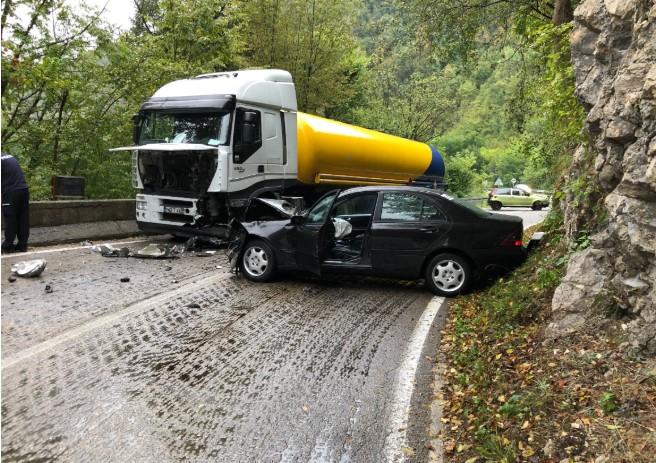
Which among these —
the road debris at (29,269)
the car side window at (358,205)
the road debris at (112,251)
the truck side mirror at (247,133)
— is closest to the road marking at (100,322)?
the road debris at (29,269)

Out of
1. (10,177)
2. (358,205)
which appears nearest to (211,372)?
(358,205)

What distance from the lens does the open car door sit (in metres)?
7.65

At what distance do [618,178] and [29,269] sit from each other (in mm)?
7608

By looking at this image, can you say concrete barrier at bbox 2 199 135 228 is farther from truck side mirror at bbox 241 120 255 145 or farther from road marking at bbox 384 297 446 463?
road marking at bbox 384 297 446 463

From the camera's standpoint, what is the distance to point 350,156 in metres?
13.8

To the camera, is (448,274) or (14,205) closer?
(448,274)

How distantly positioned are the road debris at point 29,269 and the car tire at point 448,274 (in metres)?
5.64

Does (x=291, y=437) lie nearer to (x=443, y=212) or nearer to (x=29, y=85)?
(x=443, y=212)

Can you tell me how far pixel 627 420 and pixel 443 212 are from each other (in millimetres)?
4472

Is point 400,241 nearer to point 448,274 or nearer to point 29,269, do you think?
point 448,274

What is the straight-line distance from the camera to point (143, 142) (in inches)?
438

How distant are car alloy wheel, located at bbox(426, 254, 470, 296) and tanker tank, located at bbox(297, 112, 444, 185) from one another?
575cm

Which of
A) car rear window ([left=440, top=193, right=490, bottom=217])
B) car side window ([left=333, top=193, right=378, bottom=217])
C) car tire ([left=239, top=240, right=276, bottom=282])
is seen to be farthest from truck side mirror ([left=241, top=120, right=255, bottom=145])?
car rear window ([left=440, top=193, right=490, bottom=217])

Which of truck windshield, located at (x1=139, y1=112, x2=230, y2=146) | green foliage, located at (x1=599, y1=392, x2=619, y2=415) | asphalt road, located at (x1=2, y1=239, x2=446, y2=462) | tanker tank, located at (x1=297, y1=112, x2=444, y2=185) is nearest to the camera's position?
green foliage, located at (x1=599, y1=392, x2=619, y2=415)
